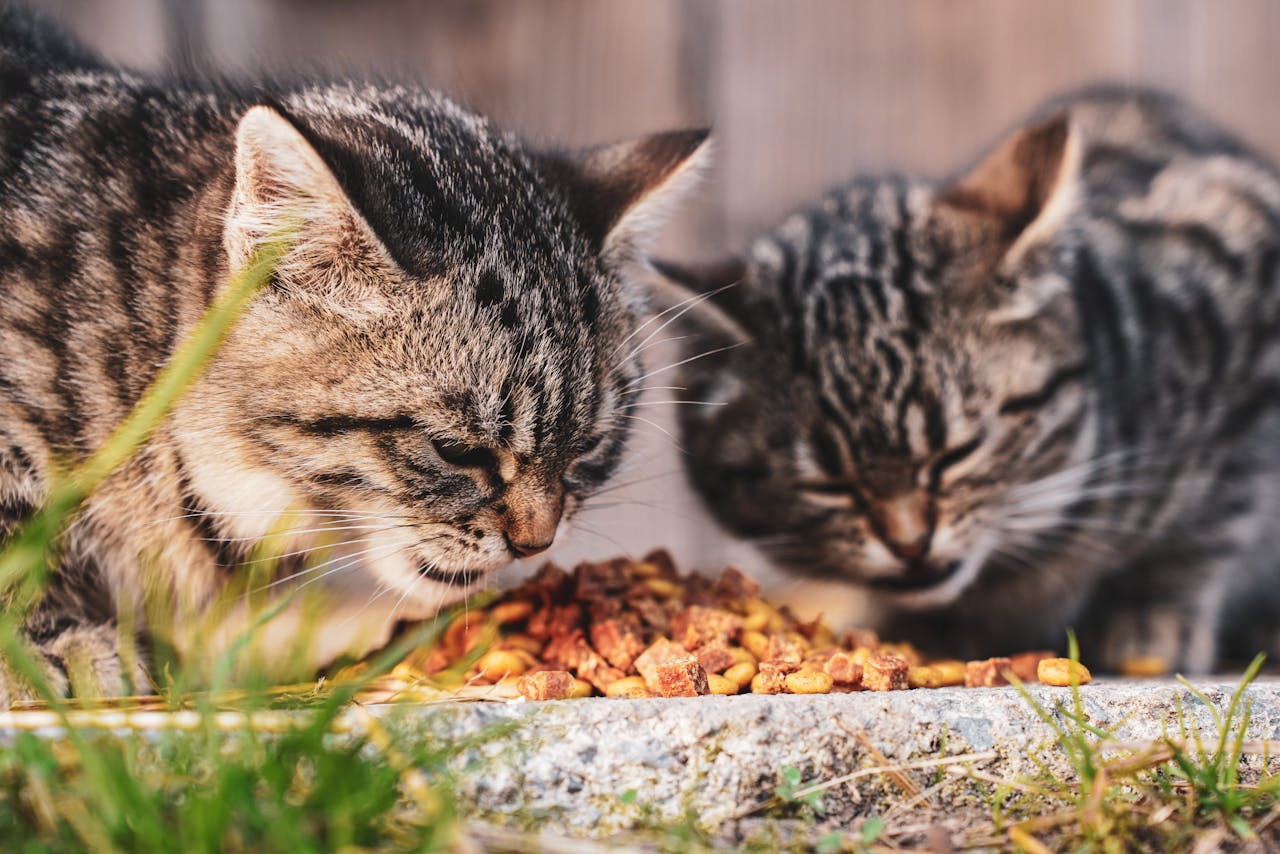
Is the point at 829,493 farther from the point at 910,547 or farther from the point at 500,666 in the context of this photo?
the point at 500,666

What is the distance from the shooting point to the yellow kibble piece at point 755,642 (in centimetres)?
171

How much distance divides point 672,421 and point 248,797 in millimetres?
1573

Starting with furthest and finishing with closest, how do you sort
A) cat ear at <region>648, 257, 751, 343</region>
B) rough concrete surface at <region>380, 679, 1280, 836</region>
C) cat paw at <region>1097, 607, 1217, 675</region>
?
cat paw at <region>1097, 607, 1217, 675</region> → cat ear at <region>648, 257, 751, 343</region> → rough concrete surface at <region>380, 679, 1280, 836</region>

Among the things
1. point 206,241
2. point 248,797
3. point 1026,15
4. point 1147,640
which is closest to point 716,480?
point 1147,640

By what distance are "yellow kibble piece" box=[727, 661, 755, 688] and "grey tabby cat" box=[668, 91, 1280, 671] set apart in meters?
0.65

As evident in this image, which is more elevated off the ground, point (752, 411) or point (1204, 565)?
point (752, 411)

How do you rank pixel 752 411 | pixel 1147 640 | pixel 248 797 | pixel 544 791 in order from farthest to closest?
pixel 1147 640 → pixel 752 411 → pixel 544 791 → pixel 248 797

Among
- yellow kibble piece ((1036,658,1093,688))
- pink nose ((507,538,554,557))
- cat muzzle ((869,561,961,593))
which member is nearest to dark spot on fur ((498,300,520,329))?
pink nose ((507,538,554,557))

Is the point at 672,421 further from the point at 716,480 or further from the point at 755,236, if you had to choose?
the point at 755,236

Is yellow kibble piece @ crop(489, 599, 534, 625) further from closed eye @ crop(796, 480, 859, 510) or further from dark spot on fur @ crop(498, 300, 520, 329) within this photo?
closed eye @ crop(796, 480, 859, 510)

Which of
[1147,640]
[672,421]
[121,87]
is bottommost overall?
[1147,640]

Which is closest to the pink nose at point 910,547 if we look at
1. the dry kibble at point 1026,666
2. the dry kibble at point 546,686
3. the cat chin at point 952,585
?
the cat chin at point 952,585

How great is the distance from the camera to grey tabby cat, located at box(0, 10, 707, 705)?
1571mm

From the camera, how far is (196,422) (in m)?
1.61
